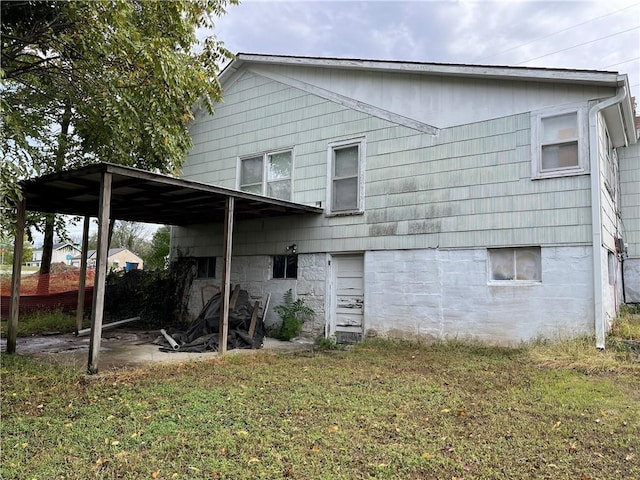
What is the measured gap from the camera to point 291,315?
32.2 ft

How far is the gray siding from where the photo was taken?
7.49 m

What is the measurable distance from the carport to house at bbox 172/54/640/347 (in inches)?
46.0

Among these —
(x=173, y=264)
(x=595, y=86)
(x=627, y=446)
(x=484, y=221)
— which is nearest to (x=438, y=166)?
(x=484, y=221)

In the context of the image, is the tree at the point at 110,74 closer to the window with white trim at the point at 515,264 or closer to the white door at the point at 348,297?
the white door at the point at 348,297

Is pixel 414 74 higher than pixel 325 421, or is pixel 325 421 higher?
pixel 414 74

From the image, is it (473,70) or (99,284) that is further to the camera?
(473,70)

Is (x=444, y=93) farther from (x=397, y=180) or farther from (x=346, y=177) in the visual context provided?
(x=346, y=177)

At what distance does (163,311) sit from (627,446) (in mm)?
11216

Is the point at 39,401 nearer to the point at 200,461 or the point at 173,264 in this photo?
the point at 200,461

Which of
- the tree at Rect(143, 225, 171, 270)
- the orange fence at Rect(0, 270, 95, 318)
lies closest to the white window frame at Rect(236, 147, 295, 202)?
the orange fence at Rect(0, 270, 95, 318)

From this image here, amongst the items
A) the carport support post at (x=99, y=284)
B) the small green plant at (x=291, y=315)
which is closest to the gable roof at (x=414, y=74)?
the small green plant at (x=291, y=315)

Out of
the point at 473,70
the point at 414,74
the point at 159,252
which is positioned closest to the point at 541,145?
the point at 473,70

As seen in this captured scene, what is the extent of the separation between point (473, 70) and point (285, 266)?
563 cm

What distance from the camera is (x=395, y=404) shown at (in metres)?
4.68
